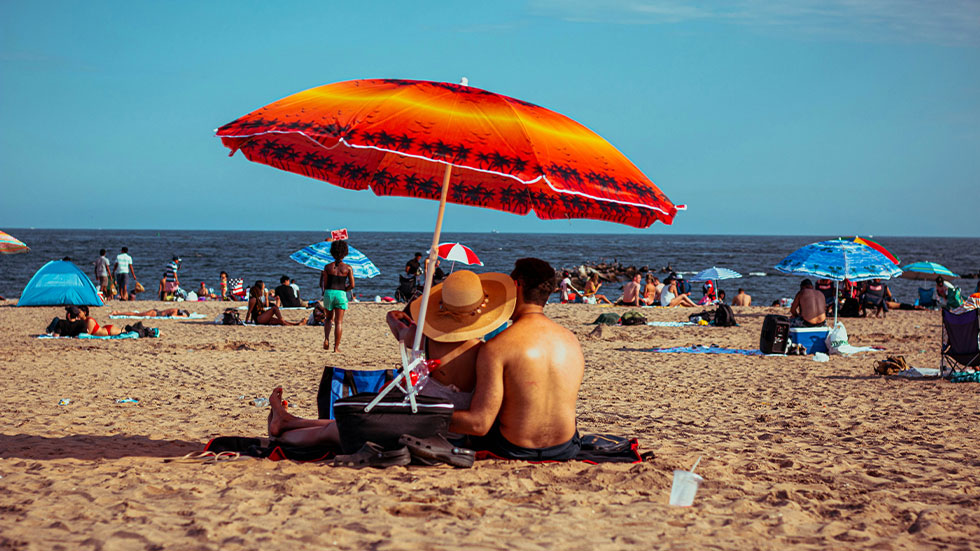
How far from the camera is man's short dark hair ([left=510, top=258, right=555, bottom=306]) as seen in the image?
432cm

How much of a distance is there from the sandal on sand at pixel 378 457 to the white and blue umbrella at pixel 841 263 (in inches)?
356

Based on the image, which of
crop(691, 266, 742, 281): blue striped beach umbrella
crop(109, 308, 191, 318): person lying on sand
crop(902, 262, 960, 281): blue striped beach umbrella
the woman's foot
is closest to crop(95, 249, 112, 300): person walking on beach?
crop(109, 308, 191, 318): person lying on sand

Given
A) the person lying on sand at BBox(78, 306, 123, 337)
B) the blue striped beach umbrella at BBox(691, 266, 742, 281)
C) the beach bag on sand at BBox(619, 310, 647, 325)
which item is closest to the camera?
the person lying on sand at BBox(78, 306, 123, 337)

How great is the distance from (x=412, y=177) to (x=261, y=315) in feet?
39.6

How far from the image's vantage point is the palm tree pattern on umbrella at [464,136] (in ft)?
11.7

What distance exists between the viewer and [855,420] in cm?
682

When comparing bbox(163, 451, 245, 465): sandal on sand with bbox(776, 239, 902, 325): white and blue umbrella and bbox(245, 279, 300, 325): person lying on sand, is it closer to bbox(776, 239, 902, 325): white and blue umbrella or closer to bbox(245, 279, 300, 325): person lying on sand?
bbox(776, 239, 902, 325): white and blue umbrella

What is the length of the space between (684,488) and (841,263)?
9.21 meters

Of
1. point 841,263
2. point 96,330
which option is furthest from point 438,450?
point 96,330

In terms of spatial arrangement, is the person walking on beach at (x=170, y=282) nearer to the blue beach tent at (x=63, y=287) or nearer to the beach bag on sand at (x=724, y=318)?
the blue beach tent at (x=63, y=287)

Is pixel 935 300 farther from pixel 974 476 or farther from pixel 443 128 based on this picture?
pixel 443 128

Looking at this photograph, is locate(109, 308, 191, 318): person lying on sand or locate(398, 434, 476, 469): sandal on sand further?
locate(109, 308, 191, 318): person lying on sand

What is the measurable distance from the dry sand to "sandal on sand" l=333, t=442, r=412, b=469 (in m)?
0.05

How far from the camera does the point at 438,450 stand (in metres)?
4.43
